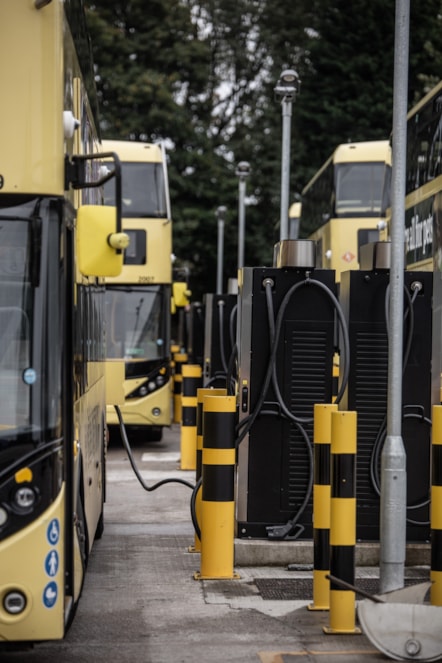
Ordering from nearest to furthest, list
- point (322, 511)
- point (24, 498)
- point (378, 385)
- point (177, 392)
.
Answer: point (24, 498) → point (322, 511) → point (378, 385) → point (177, 392)

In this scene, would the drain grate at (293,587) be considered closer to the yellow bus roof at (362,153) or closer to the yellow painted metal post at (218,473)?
the yellow painted metal post at (218,473)

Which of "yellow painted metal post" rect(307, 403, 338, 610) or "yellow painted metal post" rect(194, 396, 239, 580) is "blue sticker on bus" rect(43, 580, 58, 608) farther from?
"yellow painted metal post" rect(194, 396, 239, 580)

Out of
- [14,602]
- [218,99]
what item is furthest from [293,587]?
[218,99]

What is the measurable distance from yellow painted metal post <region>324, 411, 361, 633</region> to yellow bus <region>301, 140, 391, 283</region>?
15.9 meters

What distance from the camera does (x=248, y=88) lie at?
148ft

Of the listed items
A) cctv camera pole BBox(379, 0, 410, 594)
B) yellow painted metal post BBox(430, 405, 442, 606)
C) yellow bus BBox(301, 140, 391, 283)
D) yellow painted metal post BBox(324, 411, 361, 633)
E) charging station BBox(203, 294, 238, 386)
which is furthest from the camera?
yellow bus BBox(301, 140, 391, 283)

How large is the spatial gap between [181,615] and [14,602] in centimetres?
211

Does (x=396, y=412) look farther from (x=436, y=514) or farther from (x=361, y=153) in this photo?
(x=361, y=153)

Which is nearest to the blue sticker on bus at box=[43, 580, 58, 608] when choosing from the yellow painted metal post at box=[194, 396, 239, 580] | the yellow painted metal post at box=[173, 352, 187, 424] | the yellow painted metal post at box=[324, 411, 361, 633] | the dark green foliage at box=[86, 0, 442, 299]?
the yellow painted metal post at box=[324, 411, 361, 633]

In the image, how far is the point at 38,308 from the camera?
6121 millimetres

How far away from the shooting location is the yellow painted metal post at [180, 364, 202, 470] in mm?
16453

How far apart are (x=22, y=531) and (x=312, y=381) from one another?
4124 millimetres

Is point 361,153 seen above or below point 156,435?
above

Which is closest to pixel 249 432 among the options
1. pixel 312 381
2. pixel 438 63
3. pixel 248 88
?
pixel 312 381
